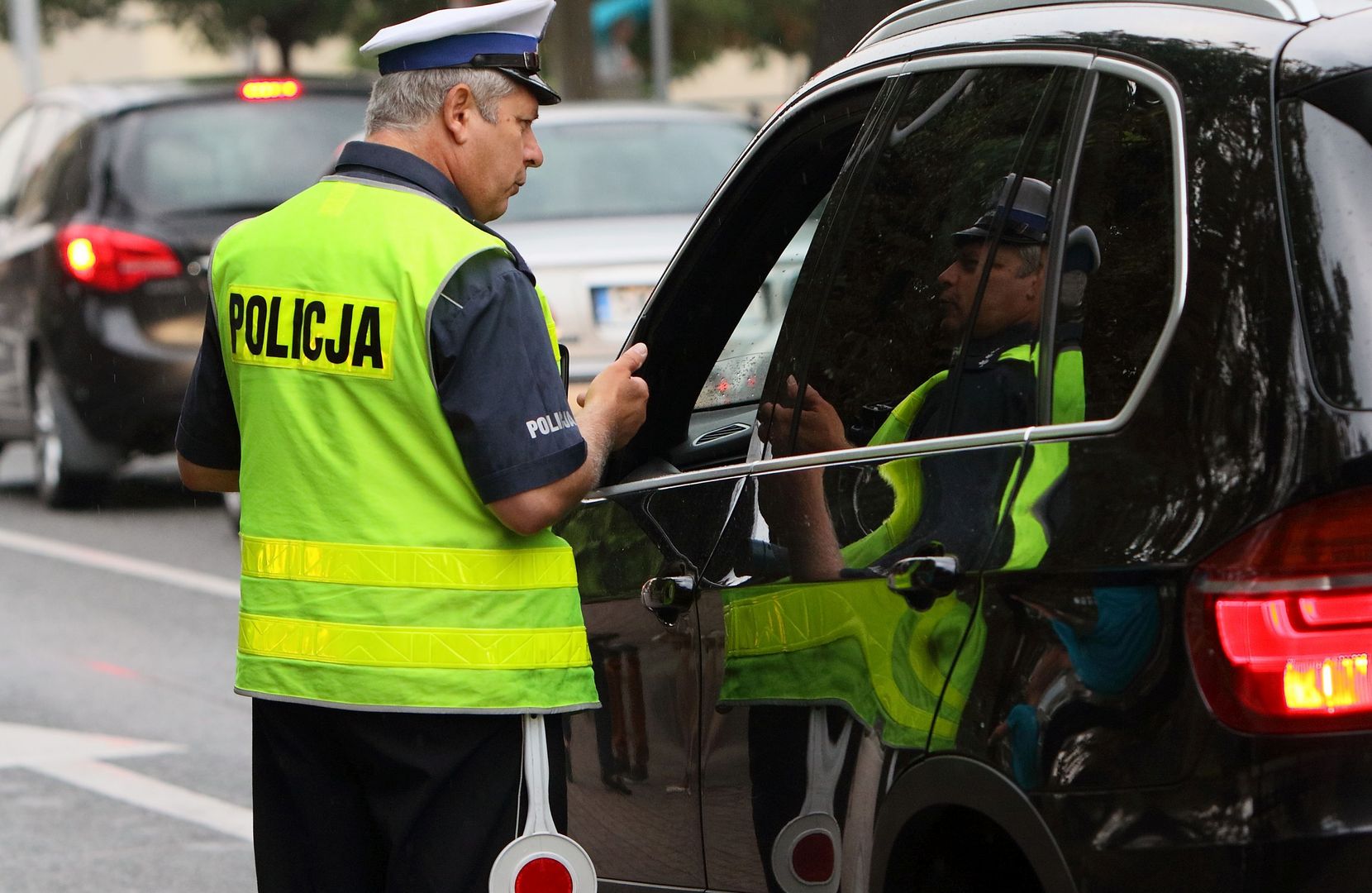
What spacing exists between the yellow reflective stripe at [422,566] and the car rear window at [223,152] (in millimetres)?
7916

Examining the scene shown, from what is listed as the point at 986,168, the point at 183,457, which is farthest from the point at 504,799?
the point at 986,168

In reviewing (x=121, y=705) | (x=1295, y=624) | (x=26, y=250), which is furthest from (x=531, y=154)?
(x=26, y=250)

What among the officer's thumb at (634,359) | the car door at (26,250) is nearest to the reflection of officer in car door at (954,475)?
the officer's thumb at (634,359)

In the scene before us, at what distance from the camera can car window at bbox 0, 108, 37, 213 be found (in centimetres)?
1250

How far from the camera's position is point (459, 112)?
3.29 meters

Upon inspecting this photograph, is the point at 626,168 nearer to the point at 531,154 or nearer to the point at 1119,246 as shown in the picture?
the point at 531,154

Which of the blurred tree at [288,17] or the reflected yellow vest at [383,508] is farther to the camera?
the blurred tree at [288,17]

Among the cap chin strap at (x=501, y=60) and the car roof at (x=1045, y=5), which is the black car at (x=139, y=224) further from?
the cap chin strap at (x=501, y=60)

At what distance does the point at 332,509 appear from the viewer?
10.4 feet

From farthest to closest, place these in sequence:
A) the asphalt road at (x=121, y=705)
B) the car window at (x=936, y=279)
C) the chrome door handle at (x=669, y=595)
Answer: the asphalt road at (x=121, y=705) < the chrome door handle at (x=669, y=595) < the car window at (x=936, y=279)

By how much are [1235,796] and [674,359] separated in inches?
65.7

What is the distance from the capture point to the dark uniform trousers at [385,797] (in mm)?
3174

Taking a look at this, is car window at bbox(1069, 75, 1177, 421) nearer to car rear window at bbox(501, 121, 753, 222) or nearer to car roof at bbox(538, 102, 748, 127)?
car rear window at bbox(501, 121, 753, 222)


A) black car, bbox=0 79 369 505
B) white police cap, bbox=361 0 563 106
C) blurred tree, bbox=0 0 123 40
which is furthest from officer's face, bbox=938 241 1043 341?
blurred tree, bbox=0 0 123 40
